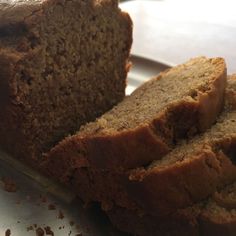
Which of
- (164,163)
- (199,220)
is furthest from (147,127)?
(199,220)

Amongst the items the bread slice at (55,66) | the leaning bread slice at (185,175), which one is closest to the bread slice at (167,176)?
the leaning bread slice at (185,175)

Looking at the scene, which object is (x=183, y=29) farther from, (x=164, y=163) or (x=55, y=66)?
(x=164, y=163)

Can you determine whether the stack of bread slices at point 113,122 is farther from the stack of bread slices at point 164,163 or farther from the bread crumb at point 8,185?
the bread crumb at point 8,185

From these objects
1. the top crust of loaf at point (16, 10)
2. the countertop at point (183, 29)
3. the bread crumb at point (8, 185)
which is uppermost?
the top crust of loaf at point (16, 10)

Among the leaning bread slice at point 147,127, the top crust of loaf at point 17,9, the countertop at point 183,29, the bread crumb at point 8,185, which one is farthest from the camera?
the countertop at point 183,29

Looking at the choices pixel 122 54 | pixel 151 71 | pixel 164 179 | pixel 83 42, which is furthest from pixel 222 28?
pixel 164 179

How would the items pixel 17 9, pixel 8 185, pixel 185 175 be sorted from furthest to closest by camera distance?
1. pixel 8 185
2. pixel 17 9
3. pixel 185 175

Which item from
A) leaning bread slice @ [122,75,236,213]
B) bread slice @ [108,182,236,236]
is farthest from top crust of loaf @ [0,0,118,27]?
bread slice @ [108,182,236,236]
